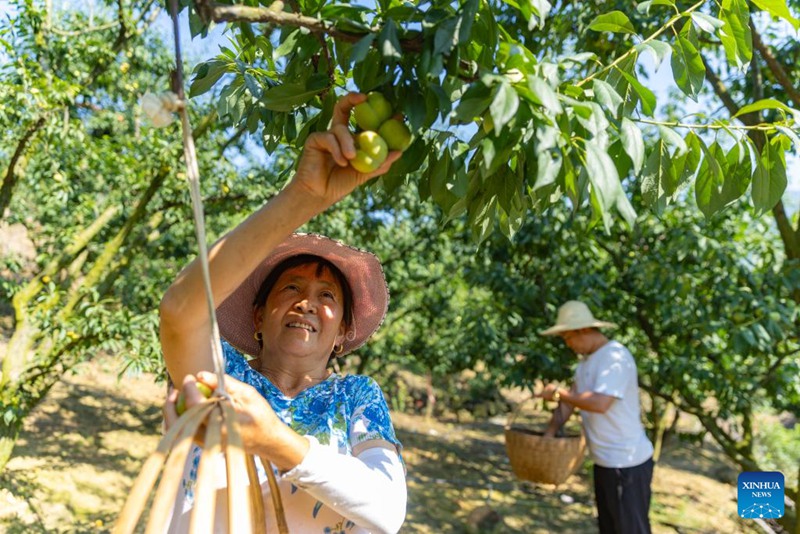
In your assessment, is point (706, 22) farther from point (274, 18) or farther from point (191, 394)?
point (191, 394)

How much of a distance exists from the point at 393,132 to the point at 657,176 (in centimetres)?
54

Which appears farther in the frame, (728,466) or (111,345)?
(728,466)

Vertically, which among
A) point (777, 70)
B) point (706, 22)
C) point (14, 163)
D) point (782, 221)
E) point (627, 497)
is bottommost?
point (627, 497)

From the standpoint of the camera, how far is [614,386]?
11.7 ft

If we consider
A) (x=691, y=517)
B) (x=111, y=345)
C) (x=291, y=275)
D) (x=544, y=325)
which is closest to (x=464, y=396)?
(x=691, y=517)

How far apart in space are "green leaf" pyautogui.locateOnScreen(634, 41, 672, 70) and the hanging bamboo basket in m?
3.12

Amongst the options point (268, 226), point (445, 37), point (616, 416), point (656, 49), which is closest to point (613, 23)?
point (656, 49)

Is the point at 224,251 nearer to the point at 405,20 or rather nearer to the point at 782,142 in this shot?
the point at 405,20

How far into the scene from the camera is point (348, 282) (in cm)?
172

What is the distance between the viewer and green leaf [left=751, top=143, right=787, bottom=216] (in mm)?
1272

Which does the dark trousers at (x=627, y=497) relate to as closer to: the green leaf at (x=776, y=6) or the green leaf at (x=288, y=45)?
the green leaf at (x=776, y=6)

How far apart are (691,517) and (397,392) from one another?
22.1 ft

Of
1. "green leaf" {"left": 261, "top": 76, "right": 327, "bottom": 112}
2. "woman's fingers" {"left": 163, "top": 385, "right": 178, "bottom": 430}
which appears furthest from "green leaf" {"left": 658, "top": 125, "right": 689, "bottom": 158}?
"woman's fingers" {"left": 163, "top": 385, "right": 178, "bottom": 430}

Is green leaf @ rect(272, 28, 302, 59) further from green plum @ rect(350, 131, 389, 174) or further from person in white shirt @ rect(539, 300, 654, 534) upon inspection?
person in white shirt @ rect(539, 300, 654, 534)
